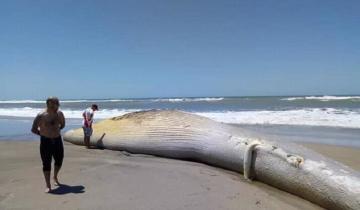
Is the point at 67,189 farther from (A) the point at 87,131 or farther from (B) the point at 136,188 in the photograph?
(A) the point at 87,131

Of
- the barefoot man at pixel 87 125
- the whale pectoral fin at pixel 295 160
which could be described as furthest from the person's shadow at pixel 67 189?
the barefoot man at pixel 87 125

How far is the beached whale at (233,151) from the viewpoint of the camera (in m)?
4.88

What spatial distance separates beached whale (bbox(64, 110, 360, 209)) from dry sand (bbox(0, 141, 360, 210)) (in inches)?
7.5

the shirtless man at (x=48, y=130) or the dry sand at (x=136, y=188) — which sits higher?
the shirtless man at (x=48, y=130)

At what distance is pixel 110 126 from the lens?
34.0 ft

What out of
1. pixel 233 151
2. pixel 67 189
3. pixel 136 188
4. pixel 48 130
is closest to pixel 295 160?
pixel 233 151

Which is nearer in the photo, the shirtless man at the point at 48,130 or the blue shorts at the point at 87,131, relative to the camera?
the shirtless man at the point at 48,130

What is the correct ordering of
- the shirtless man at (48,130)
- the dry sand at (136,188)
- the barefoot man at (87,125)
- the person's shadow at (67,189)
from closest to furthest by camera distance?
the dry sand at (136,188)
the person's shadow at (67,189)
the shirtless man at (48,130)
the barefoot man at (87,125)

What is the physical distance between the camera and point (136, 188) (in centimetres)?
553

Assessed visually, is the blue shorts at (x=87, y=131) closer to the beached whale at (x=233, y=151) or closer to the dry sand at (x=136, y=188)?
the beached whale at (x=233, y=151)

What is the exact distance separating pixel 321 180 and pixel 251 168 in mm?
1394

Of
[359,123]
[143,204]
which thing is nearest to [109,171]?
[143,204]

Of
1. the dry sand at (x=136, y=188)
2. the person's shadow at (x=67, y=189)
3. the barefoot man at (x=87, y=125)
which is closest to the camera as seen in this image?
the dry sand at (x=136, y=188)

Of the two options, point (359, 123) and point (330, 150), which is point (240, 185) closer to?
point (330, 150)
